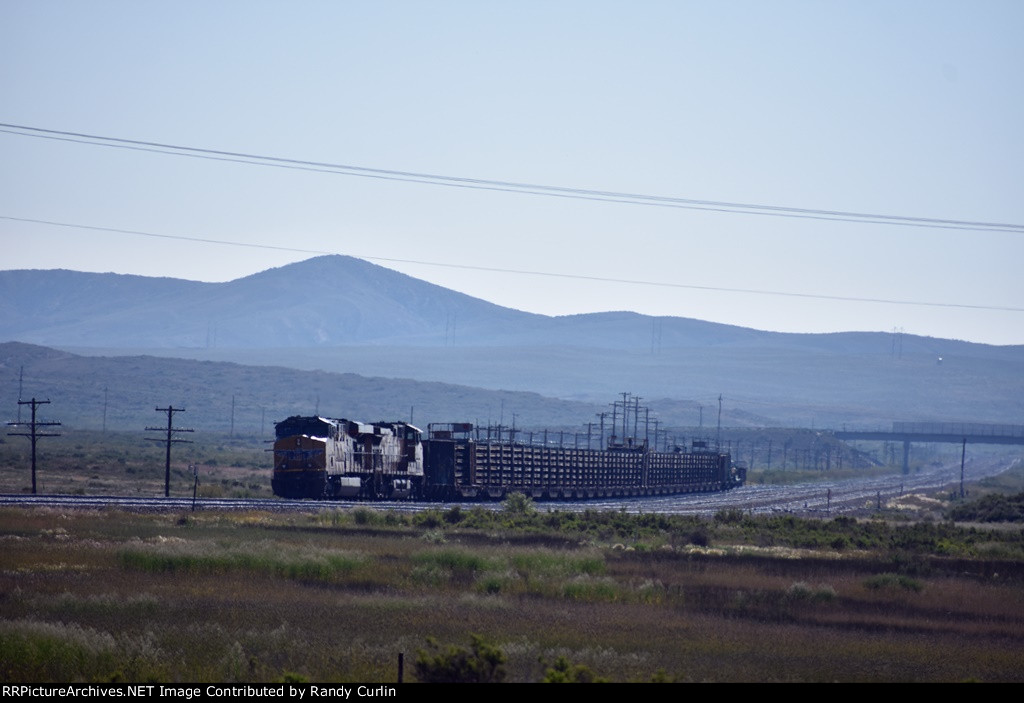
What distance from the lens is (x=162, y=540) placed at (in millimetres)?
32219

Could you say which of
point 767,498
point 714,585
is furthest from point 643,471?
point 714,585

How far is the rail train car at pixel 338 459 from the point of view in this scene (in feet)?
180

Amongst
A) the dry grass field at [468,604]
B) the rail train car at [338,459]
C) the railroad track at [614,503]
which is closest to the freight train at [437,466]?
the rail train car at [338,459]

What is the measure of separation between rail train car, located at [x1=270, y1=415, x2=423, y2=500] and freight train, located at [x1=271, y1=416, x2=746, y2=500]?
0.05 m

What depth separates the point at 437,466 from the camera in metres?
66.4

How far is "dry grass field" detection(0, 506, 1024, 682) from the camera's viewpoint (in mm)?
17328

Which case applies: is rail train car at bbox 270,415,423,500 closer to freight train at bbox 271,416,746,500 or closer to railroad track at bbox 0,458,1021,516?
freight train at bbox 271,416,746,500

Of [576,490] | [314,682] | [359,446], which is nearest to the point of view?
[314,682]

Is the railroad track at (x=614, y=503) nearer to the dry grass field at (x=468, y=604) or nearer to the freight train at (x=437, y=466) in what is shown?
the freight train at (x=437, y=466)

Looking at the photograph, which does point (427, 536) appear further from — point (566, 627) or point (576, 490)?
point (576, 490)

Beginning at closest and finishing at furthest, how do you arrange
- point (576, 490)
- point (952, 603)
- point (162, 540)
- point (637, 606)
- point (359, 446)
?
point (637, 606) → point (952, 603) → point (162, 540) → point (359, 446) → point (576, 490)

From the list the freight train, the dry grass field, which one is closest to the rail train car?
the freight train

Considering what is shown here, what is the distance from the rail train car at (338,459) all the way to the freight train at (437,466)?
1.8 inches

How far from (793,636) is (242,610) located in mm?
10158
